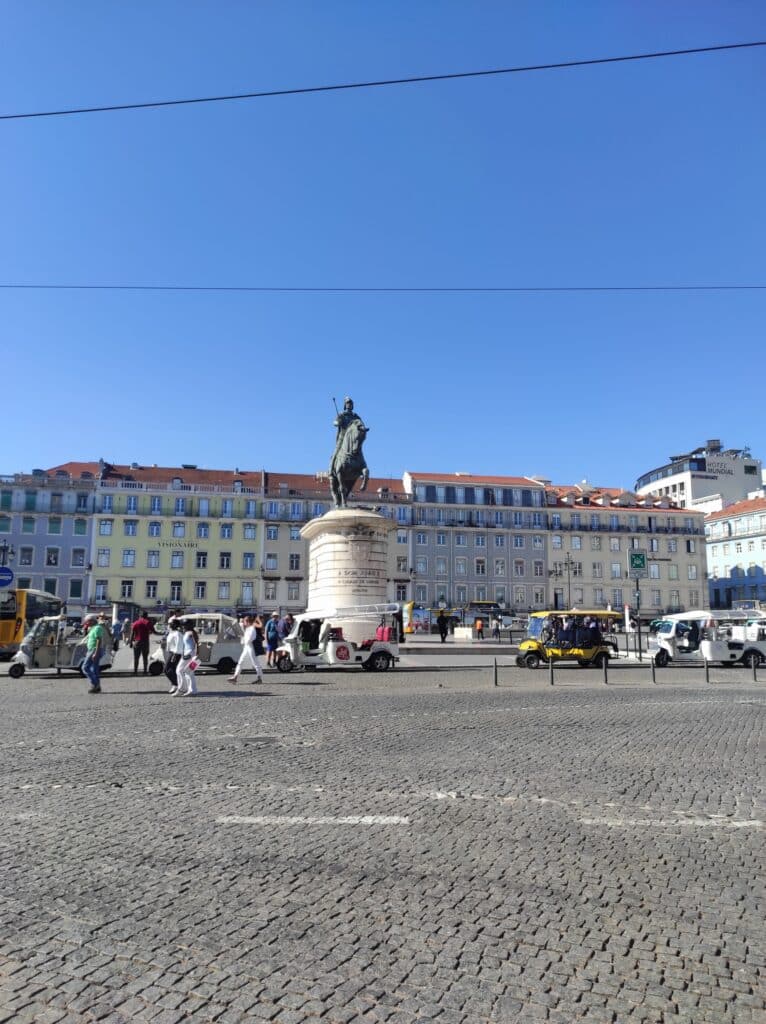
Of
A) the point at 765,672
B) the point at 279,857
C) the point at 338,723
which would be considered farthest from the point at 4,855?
the point at 765,672

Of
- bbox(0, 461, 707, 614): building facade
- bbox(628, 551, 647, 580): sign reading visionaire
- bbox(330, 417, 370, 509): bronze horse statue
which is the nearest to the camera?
bbox(628, 551, 647, 580): sign reading visionaire

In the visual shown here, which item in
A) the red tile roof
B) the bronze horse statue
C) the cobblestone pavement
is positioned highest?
the red tile roof

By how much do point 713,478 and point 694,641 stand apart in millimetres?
70982

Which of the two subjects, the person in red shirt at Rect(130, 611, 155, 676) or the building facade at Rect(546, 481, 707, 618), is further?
the building facade at Rect(546, 481, 707, 618)

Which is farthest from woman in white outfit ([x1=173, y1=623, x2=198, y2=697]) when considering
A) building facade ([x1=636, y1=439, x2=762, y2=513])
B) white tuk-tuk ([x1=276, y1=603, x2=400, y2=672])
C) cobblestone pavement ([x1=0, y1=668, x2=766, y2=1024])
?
building facade ([x1=636, y1=439, x2=762, y2=513])

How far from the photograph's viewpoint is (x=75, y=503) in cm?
7112

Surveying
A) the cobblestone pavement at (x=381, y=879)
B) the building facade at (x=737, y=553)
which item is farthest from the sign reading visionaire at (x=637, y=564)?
the building facade at (x=737, y=553)

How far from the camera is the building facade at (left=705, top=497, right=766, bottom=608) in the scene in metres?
77.3

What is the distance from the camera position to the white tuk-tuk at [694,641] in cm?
2669

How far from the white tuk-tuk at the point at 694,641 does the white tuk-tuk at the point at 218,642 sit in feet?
47.1

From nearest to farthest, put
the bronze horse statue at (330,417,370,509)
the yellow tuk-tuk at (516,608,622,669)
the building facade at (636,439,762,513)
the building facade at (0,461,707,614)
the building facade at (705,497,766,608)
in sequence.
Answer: the yellow tuk-tuk at (516,608,622,669)
the bronze horse statue at (330,417,370,509)
the building facade at (0,461,707,614)
the building facade at (705,497,766,608)
the building facade at (636,439,762,513)

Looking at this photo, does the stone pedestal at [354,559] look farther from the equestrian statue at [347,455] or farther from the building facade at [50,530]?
the building facade at [50,530]

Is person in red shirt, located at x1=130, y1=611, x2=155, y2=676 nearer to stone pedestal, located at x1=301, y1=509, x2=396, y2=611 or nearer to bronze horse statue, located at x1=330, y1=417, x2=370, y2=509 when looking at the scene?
stone pedestal, located at x1=301, y1=509, x2=396, y2=611

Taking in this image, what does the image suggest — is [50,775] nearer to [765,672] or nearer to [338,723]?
[338,723]
